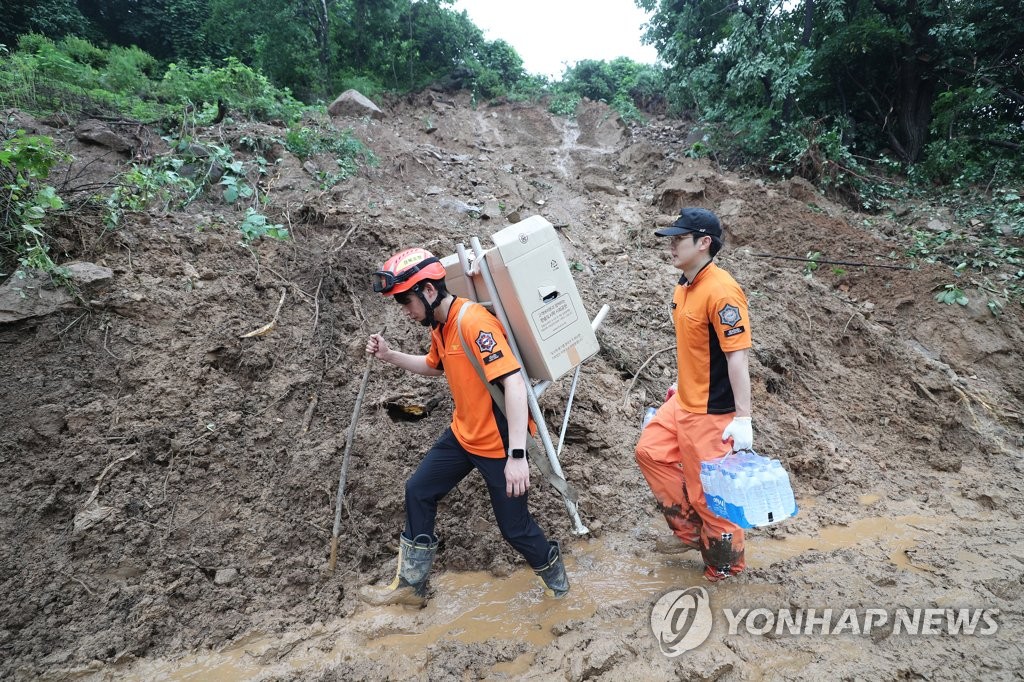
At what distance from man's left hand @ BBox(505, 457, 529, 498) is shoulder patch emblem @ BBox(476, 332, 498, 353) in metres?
0.53

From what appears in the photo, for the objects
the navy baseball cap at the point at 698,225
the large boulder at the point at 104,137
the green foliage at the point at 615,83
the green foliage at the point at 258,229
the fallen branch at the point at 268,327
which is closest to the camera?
the navy baseball cap at the point at 698,225

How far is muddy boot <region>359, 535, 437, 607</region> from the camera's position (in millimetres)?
2756

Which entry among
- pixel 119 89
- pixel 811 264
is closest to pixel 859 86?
pixel 811 264

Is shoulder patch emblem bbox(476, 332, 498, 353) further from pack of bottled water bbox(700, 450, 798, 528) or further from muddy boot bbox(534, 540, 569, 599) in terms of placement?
pack of bottled water bbox(700, 450, 798, 528)

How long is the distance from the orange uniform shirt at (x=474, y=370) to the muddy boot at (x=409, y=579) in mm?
635

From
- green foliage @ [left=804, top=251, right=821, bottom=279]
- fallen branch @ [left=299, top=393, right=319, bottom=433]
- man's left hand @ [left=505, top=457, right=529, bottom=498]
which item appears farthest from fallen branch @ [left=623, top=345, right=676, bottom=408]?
green foliage @ [left=804, top=251, right=821, bottom=279]

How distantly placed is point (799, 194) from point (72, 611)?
30.1 feet

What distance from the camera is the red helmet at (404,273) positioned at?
2352 mm

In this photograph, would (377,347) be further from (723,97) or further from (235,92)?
(723,97)

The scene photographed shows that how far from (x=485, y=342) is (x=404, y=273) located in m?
0.50

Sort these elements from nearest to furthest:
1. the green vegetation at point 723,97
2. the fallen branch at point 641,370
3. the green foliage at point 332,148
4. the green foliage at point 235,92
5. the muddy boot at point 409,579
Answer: the muddy boot at point 409,579, the fallen branch at point 641,370, the green vegetation at point 723,97, the green foliage at point 332,148, the green foliage at point 235,92

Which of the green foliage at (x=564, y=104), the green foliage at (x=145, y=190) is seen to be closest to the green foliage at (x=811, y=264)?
the green foliage at (x=145, y=190)

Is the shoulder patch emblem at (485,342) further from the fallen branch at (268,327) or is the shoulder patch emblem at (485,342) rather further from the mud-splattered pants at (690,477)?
the fallen branch at (268,327)

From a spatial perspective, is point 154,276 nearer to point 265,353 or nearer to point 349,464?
point 265,353
